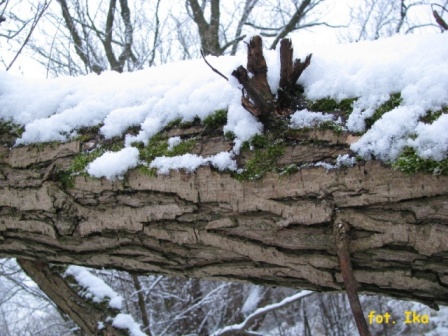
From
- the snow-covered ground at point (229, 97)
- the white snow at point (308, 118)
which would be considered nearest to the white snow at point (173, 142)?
the snow-covered ground at point (229, 97)

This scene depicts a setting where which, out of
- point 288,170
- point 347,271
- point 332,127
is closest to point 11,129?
point 288,170

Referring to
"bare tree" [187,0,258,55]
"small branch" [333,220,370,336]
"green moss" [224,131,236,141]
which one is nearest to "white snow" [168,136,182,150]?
"green moss" [224,131,236,141]

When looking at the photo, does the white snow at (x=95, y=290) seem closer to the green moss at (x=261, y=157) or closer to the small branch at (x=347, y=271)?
the green moss at (x=261, y=157)

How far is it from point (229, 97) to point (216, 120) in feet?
0.29

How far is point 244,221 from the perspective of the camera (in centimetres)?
106

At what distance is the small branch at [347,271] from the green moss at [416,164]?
0.20 meters

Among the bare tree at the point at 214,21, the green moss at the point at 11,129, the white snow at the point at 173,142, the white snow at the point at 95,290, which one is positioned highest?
the bare tree at the point at 214,21

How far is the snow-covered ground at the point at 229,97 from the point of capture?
0.89m

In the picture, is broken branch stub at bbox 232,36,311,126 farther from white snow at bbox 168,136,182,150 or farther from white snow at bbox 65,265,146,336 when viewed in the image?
white snow at bbox 65,265,146,336

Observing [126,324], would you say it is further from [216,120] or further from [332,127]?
[332,127]

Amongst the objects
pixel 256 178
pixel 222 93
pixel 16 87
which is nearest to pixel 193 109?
pixel 222 93

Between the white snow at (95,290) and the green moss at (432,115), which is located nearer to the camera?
the green moss at (432,115)

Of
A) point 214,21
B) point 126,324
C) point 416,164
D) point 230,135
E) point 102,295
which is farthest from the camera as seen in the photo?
point 214,21

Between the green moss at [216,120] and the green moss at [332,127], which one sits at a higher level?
the green moss at [216,120]
